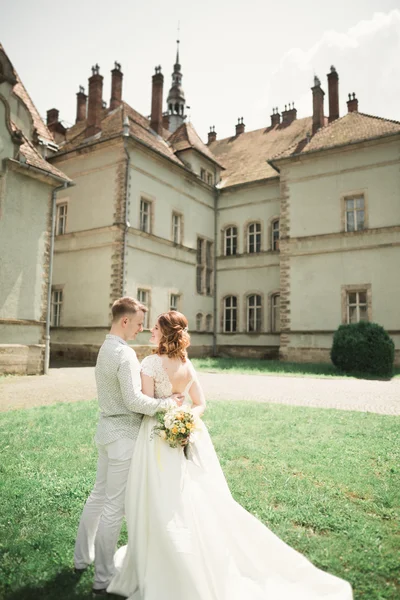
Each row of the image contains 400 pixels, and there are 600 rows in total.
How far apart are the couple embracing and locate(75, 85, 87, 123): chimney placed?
2735 centimetres

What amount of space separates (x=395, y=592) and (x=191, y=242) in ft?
71.8

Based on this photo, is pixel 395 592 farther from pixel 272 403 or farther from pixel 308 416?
pixel 272 403

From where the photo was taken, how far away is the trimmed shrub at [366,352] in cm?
1561

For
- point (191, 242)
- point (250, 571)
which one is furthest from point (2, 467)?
point (191, 242)

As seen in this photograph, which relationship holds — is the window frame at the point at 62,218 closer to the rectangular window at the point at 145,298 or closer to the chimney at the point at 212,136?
the rectangular window at the point at 145,298

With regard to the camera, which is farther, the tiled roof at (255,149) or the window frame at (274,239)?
the tiled roof at (255,149)

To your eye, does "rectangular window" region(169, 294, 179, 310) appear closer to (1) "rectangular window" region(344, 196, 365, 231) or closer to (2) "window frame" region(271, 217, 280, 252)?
(2) "window frame" region(271, 217, 280, 252)

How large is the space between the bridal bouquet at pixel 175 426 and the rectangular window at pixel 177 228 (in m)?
20.5

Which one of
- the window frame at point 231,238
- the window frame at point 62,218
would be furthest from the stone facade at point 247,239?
the window frame at point 231,238

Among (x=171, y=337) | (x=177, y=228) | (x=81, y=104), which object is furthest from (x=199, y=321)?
(x=171, y=337)

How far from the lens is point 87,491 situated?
4.39 meters

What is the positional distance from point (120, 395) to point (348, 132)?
70.4 ft

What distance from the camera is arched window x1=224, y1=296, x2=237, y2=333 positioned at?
2488cm

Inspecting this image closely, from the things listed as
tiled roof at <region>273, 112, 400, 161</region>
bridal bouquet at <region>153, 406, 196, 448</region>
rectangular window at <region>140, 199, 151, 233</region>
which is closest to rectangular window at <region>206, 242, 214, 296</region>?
rectangular window at <region>140, 199, 151, 233</region>
